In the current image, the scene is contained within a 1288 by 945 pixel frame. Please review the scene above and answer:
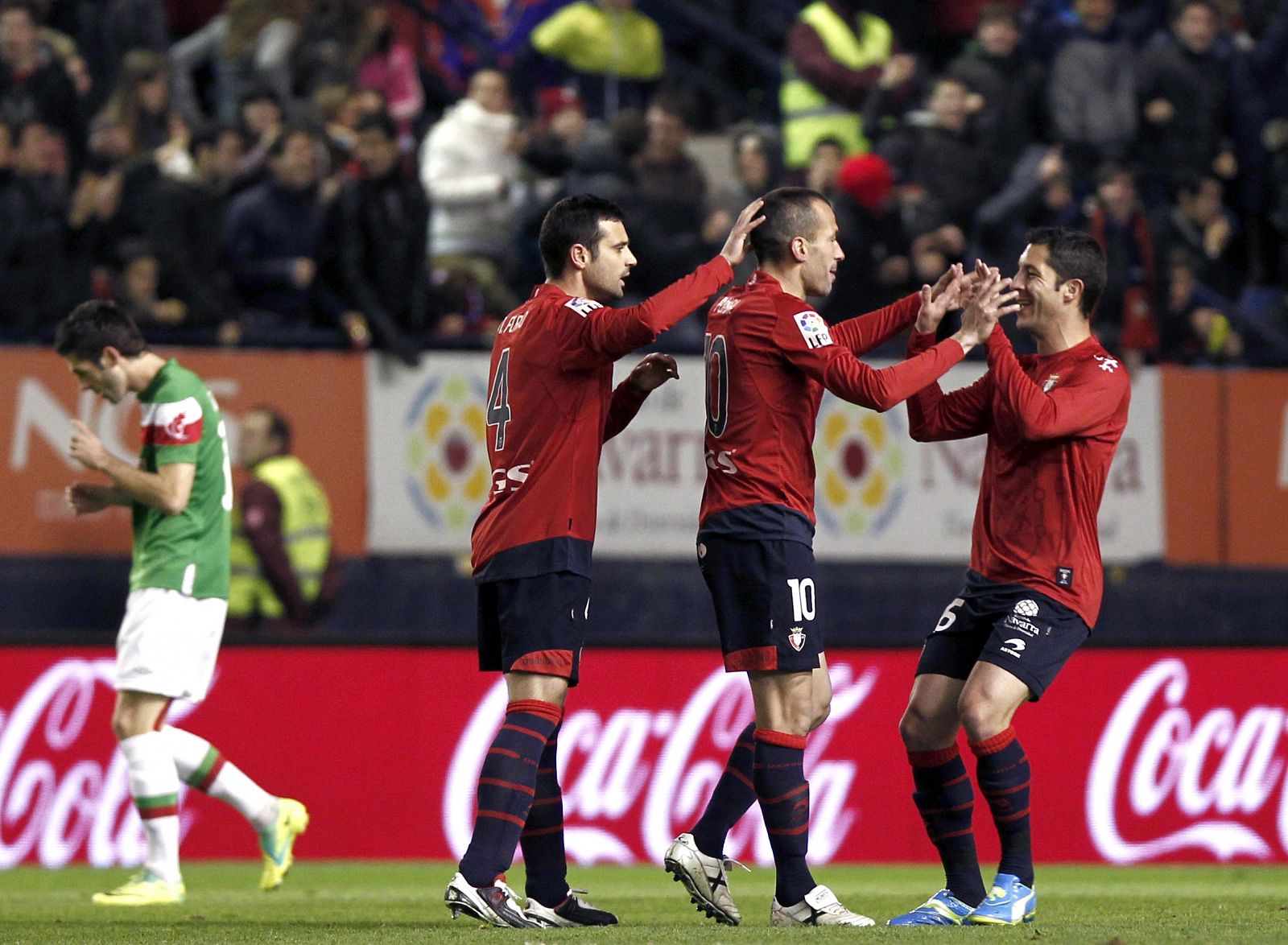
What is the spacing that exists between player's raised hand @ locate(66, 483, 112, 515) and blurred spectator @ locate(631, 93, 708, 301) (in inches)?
195

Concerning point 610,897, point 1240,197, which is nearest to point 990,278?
point 610,897

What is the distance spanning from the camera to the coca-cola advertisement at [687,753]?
33.1ft

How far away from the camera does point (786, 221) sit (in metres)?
6.54

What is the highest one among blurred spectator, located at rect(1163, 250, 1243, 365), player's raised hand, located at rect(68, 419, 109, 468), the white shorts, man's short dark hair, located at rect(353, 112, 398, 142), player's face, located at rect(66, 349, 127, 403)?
man's short dark hair, located at rect(353, 112, 398, 142)

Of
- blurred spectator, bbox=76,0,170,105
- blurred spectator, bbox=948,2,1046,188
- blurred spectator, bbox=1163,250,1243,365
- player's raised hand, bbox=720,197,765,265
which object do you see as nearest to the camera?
player's raised hand, bbox=720,197,765,265

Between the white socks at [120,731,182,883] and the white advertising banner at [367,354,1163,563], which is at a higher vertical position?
the white advertising banner at [367,354,1163,563]

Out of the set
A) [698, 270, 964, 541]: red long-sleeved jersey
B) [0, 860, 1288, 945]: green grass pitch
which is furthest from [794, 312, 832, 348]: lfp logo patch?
[0, 860, 1288, 945]: green grass pitch

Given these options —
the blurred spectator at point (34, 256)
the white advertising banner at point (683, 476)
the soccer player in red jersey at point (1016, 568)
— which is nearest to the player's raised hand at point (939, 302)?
the soccer player in red jersey at point (1016, 568)

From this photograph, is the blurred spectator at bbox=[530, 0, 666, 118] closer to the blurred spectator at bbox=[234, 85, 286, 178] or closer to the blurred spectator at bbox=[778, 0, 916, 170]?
the blurred spectator at bbox=[778, 0, 916, 170]

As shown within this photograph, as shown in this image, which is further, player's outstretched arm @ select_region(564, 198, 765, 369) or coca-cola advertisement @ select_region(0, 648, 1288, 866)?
coca-cola advertisement @ select_region(0, 648, 1288, 866)

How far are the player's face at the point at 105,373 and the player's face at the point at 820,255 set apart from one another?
9.56 ft

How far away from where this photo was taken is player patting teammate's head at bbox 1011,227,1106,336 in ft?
22.0

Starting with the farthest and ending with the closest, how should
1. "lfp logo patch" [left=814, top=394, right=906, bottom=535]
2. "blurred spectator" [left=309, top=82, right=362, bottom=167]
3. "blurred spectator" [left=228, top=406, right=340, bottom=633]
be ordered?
1. "blurred spectator" [left=309, top=82, right=362, bottom=167]
2. "lfp logo patch" [left=814, top=394, right=906, bottom=535]
3. "blurred spectator" [left=228, top=406, right=340, bottom=633]

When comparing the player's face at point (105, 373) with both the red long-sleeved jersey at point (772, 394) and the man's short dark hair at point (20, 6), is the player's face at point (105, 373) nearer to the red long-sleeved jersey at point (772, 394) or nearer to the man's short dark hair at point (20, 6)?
the red long-sleeved jersey at point (772, 394)
